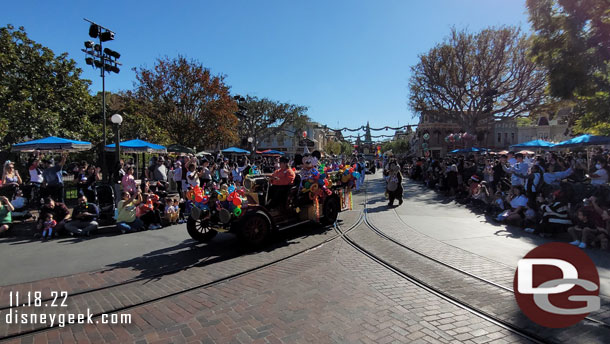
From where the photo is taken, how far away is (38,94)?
16781 millimetres

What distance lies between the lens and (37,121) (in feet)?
49.2

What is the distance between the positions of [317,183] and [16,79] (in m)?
18.4

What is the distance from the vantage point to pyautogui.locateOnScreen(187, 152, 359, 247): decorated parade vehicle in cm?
627

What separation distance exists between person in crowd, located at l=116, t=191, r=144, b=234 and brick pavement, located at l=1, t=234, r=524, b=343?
16.3 feet

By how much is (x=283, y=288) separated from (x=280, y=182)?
3.16 metres

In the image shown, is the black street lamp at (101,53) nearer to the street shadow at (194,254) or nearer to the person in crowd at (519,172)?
the street shadow at (194,254)

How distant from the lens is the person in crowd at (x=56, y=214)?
7.63 m

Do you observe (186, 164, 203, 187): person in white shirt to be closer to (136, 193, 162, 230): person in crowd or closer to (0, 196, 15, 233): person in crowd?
(136, 193, 162, 230): person in crowd

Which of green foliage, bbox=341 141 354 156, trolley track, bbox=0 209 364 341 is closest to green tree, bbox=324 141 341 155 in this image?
green foliage, bbox=341 141 354 156

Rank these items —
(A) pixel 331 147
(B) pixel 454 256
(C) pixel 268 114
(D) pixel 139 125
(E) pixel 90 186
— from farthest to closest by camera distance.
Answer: (A) pixel 331 147 < (C) pixel 268 114 < (D) pixel 139 125 < (E) pixel 90 186 < (B) pixel 454 256

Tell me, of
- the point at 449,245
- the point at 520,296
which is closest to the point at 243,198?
the point at 449,245

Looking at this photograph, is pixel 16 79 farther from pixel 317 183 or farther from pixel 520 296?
pixel 520 296

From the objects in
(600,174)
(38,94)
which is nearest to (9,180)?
(38,94)

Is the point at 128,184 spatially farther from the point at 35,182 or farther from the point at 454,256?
the point at 454,256
